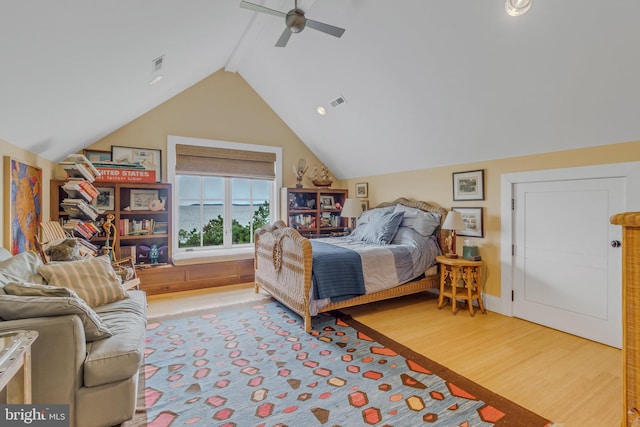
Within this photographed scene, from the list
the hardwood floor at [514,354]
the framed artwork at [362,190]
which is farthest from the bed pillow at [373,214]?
the hardwood floor at [514,354]

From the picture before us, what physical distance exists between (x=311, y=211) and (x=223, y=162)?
1.64m

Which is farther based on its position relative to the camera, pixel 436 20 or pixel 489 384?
pixel 436 20

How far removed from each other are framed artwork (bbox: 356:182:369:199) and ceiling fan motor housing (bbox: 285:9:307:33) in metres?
3.07

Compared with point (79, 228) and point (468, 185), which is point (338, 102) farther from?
point (79, 228)

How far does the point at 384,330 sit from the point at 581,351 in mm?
1586

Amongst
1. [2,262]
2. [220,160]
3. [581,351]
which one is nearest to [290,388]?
[2,262]

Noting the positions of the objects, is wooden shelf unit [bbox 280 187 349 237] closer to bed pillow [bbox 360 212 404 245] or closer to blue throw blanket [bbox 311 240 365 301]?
bed pillow [bbox 360 212 404 245]

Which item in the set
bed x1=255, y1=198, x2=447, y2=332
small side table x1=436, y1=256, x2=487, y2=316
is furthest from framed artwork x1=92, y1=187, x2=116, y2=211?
small side table x1=436, y1=256, x2=487, y2=316

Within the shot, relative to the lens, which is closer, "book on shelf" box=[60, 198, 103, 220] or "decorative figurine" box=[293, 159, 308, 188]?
"book on shelf" box=[60, 198, 103, 220]

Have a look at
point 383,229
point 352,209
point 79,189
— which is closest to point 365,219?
point 352,209

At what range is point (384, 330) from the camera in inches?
115

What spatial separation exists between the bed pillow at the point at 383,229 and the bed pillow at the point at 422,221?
13 cm

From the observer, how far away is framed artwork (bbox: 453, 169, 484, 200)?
3.54m

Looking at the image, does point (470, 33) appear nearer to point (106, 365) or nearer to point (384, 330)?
point (384, 330)
